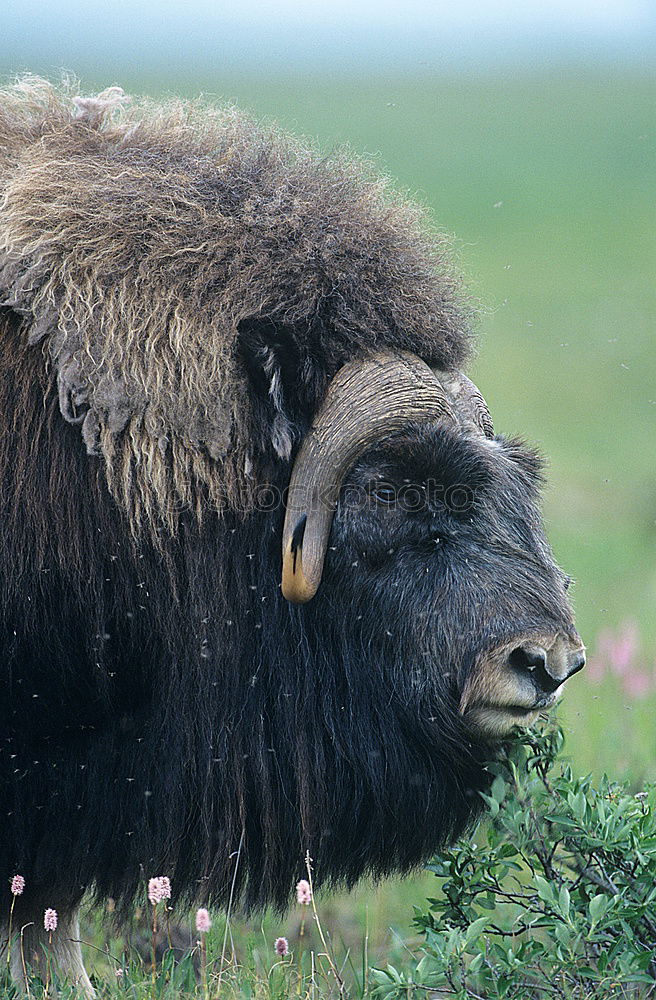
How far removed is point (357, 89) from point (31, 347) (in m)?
48.7

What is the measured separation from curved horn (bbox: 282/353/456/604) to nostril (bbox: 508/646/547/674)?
42 cm

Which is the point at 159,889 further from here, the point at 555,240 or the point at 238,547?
the point at 555,240

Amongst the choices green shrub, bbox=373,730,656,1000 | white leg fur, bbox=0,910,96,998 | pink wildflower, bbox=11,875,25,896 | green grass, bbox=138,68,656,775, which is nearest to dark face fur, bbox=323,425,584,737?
green shrub, bbox=373,730,656,1000

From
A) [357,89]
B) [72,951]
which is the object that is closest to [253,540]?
[72,951]

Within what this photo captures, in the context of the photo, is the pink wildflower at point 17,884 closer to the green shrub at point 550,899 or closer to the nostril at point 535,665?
the green shrub at point 550,899

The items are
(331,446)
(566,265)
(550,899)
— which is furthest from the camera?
(566,265)

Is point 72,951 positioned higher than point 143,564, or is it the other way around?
point 143,564

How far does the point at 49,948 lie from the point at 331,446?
1.44 m

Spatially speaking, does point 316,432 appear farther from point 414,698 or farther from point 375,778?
point 375,778

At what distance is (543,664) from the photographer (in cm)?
239

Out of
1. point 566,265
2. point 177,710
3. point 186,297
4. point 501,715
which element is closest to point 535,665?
point 501,715

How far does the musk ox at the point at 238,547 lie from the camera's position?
8.23 ft

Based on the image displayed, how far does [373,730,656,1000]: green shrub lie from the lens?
2273mm

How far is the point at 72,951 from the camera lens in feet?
9.93
